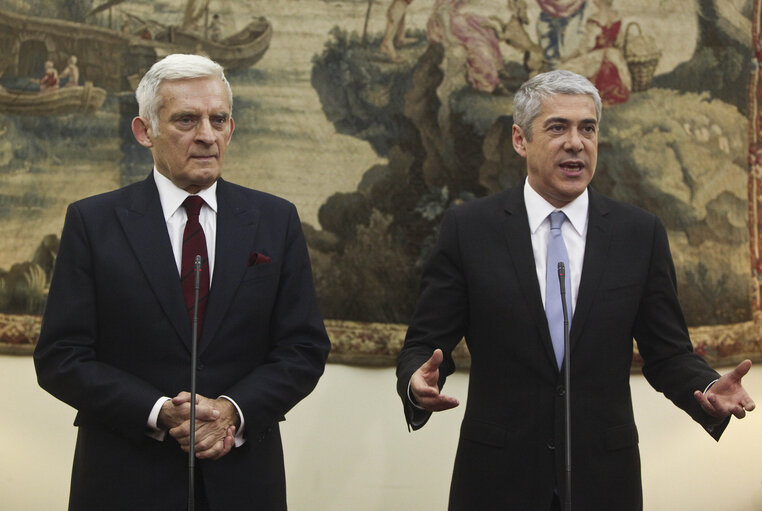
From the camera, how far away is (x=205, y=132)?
246 centimetres

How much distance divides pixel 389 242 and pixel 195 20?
4.54ft

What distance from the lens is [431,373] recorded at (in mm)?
2340

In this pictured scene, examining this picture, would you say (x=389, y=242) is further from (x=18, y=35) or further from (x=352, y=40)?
(x=18, y=35)

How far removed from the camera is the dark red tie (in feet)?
7.80

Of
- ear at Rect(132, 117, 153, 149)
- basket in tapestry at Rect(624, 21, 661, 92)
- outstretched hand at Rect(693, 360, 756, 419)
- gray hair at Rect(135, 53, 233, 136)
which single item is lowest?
outstretched hand at Rect(693, 360, 756, 419)

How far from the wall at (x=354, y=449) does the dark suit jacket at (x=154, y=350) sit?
1892 millimetres

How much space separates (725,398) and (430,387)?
0.76 meters

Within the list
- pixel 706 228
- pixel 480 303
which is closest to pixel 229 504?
pixel 480 303

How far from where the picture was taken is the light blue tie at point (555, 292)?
2.48 meters

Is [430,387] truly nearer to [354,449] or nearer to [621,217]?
[621,217]

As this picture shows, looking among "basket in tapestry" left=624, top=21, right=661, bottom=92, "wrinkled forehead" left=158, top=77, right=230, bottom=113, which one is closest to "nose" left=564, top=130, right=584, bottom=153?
"wrinkled forehead" left=158, top=77, right=230, bottom=113

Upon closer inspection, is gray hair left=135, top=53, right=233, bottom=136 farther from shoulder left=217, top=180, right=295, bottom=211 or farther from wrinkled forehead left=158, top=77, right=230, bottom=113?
shoulder left=217, top=180, right=295, bottom=211

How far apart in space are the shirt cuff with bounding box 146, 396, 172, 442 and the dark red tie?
206 millimetres

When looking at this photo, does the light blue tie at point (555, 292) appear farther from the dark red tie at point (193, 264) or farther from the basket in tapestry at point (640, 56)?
the basket in tapestry at point (640, 56)
